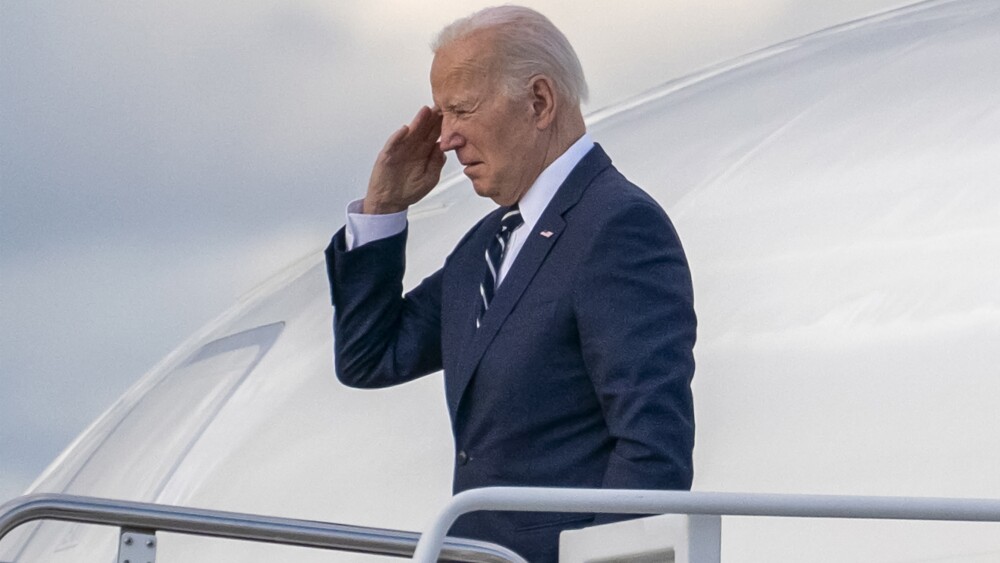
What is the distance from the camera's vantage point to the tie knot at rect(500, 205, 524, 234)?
293 centimetres

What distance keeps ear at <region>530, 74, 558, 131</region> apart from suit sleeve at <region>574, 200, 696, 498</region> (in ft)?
0.74

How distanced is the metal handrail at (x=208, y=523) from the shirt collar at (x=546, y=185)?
2.42 feet

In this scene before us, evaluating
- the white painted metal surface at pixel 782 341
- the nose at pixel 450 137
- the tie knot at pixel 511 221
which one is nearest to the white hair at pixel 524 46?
the nose at pixel 450 137

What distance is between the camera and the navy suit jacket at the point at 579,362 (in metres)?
2.59

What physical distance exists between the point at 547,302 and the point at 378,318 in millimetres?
485

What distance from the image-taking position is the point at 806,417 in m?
5.05

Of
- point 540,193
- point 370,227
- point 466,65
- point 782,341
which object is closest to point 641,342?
point 540,193

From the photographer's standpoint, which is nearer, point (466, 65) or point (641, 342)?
point (641, 342)

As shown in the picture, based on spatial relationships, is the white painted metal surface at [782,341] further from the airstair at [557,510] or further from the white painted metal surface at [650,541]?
the white painted metal surface at [650,541]

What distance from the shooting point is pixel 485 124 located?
9.32 feet

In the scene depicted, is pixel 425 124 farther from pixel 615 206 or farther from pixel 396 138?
pixel 615 206

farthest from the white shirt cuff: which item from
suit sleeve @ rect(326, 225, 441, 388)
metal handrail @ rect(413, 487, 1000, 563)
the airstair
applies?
metal handrail @ rect(413, 487, 1000, 563)

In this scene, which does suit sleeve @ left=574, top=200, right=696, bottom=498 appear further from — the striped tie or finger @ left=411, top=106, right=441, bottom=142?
finger @ left=411, top=106, right=441, bottom=142

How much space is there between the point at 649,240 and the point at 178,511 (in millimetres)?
927
